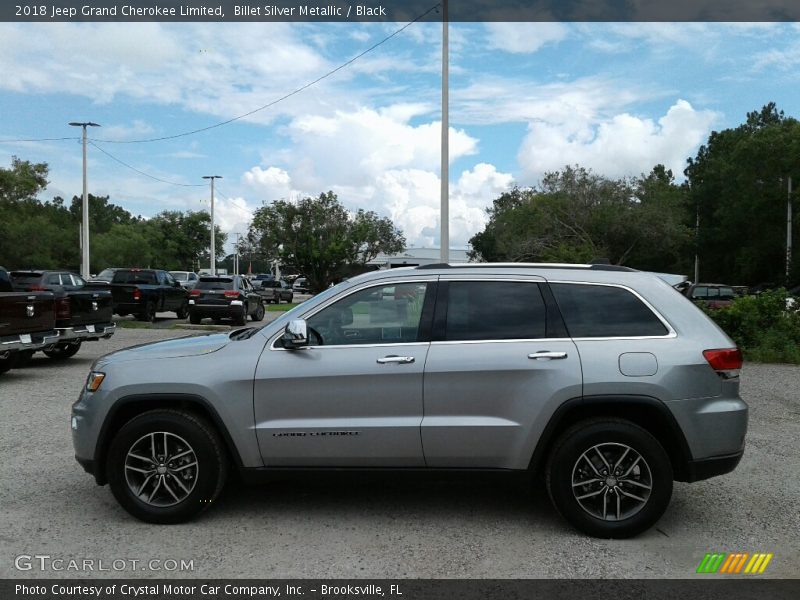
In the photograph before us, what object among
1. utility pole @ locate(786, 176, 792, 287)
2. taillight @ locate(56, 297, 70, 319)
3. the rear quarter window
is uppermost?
utility pole @ locate(786, 176, 792, 287)

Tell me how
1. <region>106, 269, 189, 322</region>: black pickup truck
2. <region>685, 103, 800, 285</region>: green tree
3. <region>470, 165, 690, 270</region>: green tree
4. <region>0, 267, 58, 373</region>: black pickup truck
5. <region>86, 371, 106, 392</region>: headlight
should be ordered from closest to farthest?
<region>86, 371, 106, 392</region>: headlight
<region>0, 267, 58, 373</region>: black pickup truck
<region>106, 269, 189, 322</region>: black pickup truck
<region>470, 165, 690, 270</region>: green tree
<region>685, 103, 800, 285</region>: green tree

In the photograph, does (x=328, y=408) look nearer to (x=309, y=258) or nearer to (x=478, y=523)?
(x=478, y=523)

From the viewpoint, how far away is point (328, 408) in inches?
190

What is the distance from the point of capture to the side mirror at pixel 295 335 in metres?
4.79

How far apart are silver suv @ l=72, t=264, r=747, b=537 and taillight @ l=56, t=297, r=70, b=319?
8244 mm

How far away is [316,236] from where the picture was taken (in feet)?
126

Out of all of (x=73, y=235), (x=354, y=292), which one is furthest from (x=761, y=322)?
(x=73, y=235)

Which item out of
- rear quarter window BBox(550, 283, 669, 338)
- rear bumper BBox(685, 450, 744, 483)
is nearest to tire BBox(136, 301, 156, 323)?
rear quarter window BBox(550, 283, 669, 338)

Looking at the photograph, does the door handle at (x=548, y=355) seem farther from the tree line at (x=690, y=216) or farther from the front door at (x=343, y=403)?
the tree line at (x=690, y=216)

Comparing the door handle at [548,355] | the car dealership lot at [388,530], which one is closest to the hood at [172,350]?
the car dealership lot at [388,530]

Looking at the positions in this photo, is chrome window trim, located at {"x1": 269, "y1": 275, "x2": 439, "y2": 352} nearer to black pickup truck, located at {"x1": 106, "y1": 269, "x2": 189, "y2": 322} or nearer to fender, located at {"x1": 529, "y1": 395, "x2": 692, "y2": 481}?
fender, located at {"x1": 529, "y1": 395, "x2": 692, "y2": 481}

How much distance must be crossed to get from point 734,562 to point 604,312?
1.71 meters

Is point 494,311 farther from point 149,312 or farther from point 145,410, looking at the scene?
point 149,312

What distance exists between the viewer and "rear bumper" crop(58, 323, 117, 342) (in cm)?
1252
